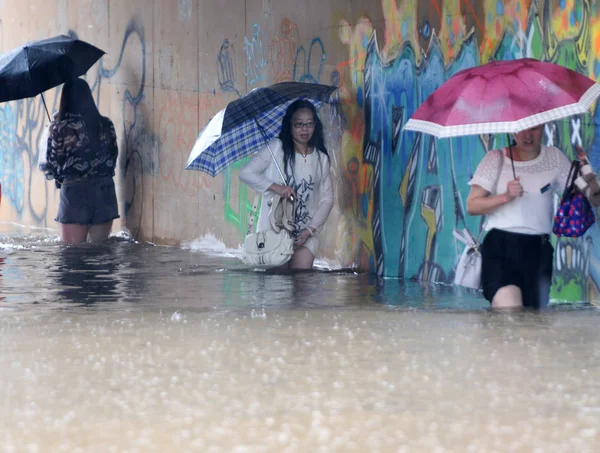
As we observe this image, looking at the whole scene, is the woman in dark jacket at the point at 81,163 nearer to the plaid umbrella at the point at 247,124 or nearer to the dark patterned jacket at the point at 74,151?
the dark patterned jacket at the point at 74,151

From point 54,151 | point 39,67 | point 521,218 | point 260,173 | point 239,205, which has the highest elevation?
point 39,67

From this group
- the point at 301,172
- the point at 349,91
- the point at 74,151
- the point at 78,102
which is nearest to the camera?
the point at 301,172

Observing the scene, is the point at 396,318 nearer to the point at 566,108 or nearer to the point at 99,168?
the point at 566,108

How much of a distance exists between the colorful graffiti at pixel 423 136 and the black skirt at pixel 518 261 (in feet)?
2.57

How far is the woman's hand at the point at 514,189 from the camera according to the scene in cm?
615

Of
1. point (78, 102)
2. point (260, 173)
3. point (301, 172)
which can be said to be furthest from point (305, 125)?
point (78, 102)

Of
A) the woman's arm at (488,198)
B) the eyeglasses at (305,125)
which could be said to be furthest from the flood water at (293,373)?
the eyeglasses at (305,125)

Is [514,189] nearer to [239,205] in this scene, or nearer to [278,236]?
[278,236]

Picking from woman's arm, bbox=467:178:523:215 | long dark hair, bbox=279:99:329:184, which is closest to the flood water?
woman's arm, bbox=467:178:523:215

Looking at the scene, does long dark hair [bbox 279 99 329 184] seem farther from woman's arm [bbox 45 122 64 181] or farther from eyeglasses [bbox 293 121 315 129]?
woman's arm [bbox 45 122 64 181]

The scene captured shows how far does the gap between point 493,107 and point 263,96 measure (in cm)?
300

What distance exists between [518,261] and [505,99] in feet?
2.89

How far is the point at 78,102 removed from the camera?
36.7ft

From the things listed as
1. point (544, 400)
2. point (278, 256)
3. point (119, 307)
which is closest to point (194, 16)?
point (278, 256)
